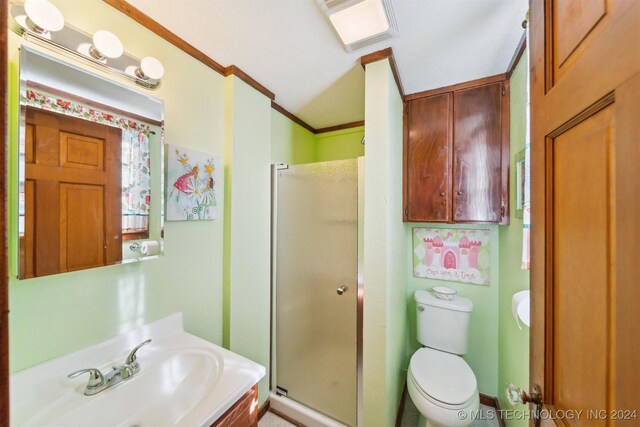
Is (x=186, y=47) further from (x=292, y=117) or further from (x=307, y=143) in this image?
(x=307, y=143)

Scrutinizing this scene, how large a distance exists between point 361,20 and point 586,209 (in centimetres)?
115

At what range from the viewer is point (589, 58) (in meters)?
0.43

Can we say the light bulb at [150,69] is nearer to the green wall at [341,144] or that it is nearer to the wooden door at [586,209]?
the wooden door at [586,209]

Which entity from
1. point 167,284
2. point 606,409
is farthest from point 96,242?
point 606,409

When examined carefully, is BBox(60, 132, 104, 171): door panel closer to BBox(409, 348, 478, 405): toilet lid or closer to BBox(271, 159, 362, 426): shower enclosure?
BBox(271, 159, 362, 426): shower enclosure

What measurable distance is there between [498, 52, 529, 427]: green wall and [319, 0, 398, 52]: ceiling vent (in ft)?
2.55

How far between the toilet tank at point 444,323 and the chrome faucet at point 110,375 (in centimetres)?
182

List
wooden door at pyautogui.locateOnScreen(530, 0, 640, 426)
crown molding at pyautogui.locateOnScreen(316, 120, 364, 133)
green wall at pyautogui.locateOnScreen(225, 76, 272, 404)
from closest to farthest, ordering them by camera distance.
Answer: wooden door at pyautogui.locateOnScreen(530, 0, 640, 426) → green wall at pyautogui.locateOnScreen(225, 76, 272, 404) → crown molding at pyautogui.locateOnScreen(316, 120, 364, 133)

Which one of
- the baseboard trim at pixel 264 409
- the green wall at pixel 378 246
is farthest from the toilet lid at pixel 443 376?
the baseboard trim at pixel 264 409

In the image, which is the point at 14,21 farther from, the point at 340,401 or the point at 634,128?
the point at 340,401

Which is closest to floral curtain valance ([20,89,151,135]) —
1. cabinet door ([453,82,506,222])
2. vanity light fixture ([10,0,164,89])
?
vanity light fixture ([10,0,164,89])

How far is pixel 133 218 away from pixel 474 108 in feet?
6.96

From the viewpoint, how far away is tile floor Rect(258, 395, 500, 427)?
1611mm

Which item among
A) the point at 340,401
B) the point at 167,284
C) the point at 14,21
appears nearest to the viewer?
the point at 14,21
